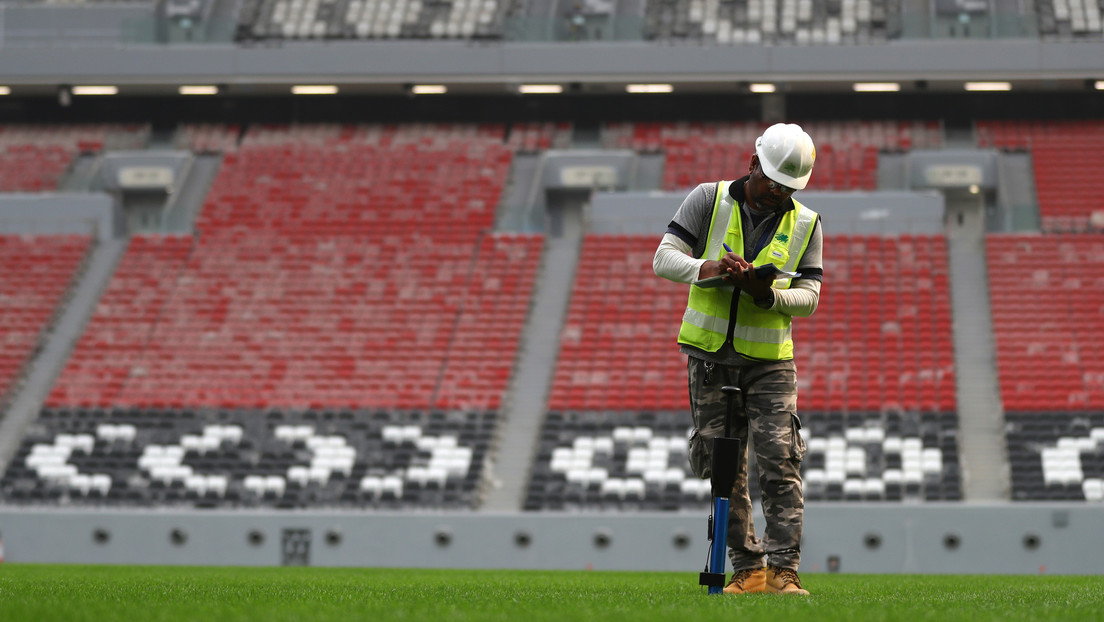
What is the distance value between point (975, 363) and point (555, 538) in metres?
8.56

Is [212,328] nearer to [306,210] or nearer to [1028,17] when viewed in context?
[306,210]

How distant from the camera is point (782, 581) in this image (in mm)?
6148

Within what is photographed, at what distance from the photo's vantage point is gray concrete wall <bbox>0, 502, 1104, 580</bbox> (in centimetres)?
1839

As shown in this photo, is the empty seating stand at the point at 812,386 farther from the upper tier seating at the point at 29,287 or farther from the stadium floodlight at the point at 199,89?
the upper tier seating at the point at 29,287

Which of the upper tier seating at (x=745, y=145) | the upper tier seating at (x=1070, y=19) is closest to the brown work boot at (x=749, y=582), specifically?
the upper tier seating at (x=745, y=145)

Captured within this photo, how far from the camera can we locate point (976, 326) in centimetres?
2484

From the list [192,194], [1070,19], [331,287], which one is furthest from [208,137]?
[1070,19]

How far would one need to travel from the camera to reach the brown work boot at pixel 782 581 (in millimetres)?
6105

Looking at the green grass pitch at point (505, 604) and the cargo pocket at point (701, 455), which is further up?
the cargo pocket at point (701, 455)

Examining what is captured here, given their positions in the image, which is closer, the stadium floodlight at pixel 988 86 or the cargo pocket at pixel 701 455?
the cargo pocket at pixel 701 455

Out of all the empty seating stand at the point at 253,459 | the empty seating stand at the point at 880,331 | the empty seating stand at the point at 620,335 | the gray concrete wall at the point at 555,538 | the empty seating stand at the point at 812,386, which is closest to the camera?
the gray concrete wall at the point at 555,538

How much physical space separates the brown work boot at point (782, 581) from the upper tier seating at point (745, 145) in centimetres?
2340

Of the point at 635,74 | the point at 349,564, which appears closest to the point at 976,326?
the point at 635,74

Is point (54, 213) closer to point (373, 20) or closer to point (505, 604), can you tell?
point (373, 20)
